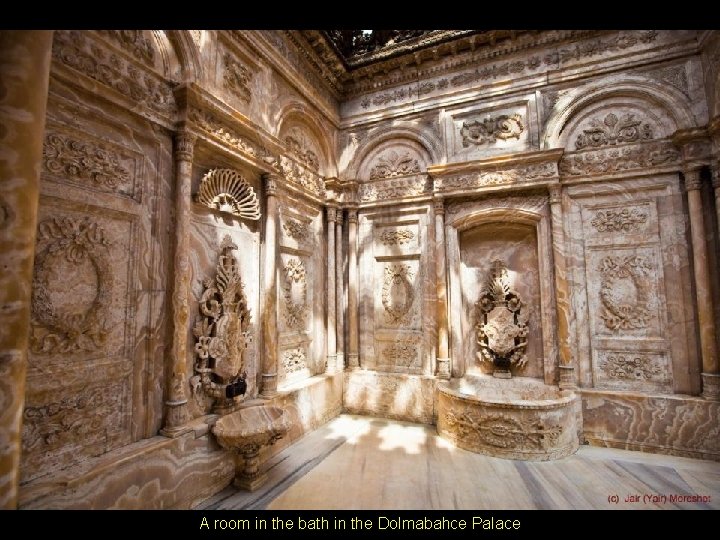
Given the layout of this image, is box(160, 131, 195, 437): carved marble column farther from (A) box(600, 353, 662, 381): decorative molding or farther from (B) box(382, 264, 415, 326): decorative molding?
(A) box(600, 353, 662, 381): decorative molding

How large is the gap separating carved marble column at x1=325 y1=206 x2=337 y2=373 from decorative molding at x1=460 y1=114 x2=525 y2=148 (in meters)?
2.39

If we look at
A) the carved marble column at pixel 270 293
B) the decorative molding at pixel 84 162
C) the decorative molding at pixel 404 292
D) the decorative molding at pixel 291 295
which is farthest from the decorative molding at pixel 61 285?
the decorative molding at pixel 404 292

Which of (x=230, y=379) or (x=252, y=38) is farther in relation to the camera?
(x=252, y=38)

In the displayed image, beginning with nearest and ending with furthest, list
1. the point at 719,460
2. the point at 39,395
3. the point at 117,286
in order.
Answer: the point at 39,395, the point at 117,286, the point at 719,460

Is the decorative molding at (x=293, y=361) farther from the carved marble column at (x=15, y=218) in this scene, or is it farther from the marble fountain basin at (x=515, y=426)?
the carved marble column at (x=15, y=218)

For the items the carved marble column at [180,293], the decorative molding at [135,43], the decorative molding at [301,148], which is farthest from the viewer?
the decorative molding at [301,148]

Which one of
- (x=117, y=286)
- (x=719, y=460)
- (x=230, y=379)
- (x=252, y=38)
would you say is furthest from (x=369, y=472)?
(x=252, y=38)

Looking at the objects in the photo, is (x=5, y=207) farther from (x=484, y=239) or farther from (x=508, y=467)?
(x=484, y=239)

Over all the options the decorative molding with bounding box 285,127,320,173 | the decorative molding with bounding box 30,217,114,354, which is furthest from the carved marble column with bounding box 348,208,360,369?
the decorative molding with bounding box 30,217,114,354

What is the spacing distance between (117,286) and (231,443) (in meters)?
1.69

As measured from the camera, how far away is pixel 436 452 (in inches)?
165

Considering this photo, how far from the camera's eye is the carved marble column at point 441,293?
5203 mm

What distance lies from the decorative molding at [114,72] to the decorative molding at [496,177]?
12.4 ft

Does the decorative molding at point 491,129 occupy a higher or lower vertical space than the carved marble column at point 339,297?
higher
